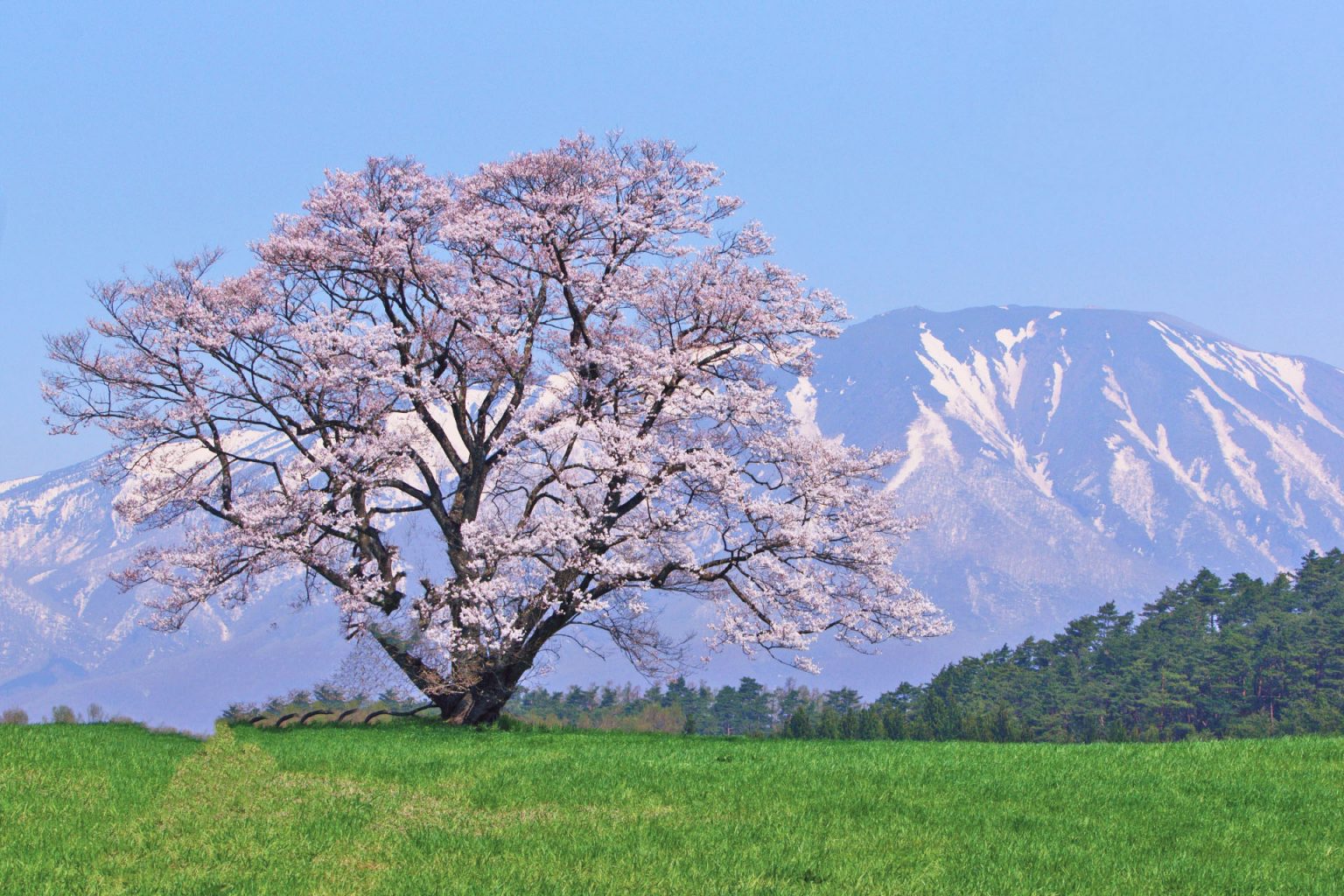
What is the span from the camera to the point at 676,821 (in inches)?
637

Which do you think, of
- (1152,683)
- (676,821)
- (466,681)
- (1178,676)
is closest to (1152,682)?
(1152,683)

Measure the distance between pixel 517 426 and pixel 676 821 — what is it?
64.3 ft

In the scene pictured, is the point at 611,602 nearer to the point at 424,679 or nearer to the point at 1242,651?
the point at 424,679

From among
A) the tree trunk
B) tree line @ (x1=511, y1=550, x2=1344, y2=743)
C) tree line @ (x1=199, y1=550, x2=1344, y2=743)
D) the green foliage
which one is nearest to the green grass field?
the tree trunk

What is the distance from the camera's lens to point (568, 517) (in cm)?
3306

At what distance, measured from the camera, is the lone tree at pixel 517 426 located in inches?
1336

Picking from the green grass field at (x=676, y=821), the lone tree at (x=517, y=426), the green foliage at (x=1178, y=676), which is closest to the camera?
the green grass field at (x=676, y=821)

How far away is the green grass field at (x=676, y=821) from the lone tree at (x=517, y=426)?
10378 millimetres

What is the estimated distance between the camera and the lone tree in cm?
3394

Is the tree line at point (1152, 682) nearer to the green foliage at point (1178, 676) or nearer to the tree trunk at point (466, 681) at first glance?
the green foliage at point (1178, 676)

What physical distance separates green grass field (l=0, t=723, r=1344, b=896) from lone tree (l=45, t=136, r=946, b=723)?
409 inches

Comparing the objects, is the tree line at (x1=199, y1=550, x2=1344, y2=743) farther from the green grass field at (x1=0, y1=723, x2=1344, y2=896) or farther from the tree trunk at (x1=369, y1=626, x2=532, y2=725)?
the green grass field at (x1=0, y1=723, x2=1344, y2=896)

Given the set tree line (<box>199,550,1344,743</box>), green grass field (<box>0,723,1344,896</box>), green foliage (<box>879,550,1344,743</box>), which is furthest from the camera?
green foliage (<box>879,550,1344,743</box>)

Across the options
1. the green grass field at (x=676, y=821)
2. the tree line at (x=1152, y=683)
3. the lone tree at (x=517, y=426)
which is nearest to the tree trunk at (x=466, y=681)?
the lone tree at (x=517, y=426)
